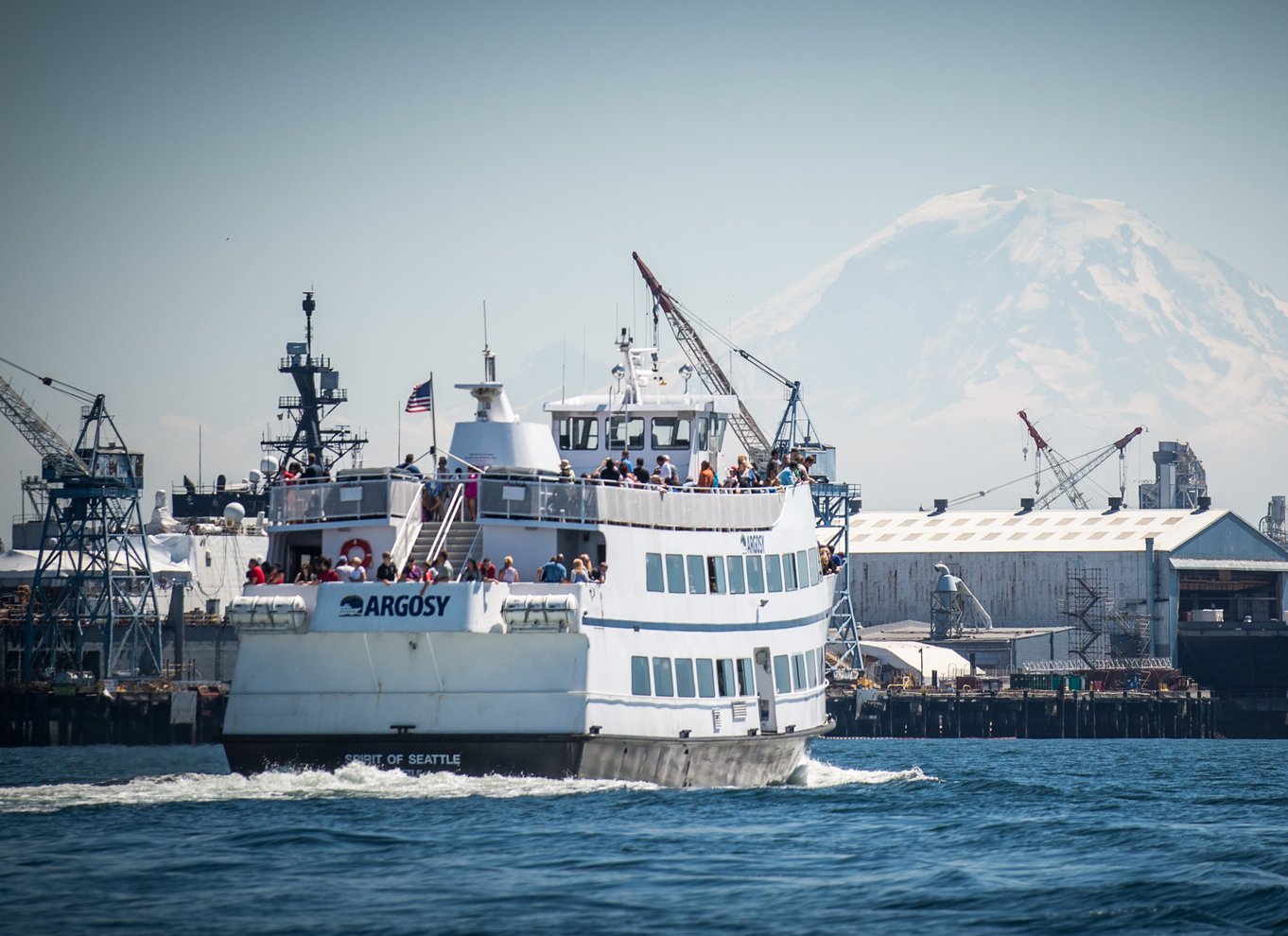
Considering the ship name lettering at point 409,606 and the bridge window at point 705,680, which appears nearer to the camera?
the ship name lettering at point 409,606

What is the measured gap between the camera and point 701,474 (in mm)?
43562

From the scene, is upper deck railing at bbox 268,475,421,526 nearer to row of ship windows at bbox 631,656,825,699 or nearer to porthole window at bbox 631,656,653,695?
porthole window at bbox 631,656,653,695

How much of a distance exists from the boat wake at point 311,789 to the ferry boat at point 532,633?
29cm

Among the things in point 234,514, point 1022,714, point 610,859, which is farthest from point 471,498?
point 234,514

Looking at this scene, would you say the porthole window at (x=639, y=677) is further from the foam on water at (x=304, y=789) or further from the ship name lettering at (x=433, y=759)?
the ship name lettering at (x=433, y=759)

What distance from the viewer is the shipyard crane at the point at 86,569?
86875mm

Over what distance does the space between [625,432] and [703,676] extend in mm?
9497

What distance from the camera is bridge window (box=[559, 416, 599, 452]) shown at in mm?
48781

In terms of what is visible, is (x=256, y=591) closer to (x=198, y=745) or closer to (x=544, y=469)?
(x=544, y=469)

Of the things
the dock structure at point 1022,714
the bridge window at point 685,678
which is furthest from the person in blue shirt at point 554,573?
the dock structure at point 1022,714

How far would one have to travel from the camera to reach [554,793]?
35312 mm

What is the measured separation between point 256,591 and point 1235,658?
84.8 meters

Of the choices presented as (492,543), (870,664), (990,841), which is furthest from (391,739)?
(870,664)

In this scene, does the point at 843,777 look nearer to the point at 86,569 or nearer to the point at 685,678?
the point at 685,678
